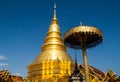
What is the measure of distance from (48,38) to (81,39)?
22.2 m

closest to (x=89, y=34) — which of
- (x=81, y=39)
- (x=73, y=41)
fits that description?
(x=81, y=39)

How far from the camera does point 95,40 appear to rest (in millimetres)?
23234

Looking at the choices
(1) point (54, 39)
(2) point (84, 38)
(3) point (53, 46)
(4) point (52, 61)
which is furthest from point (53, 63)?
(2) point (84, 38)

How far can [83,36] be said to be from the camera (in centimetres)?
2186

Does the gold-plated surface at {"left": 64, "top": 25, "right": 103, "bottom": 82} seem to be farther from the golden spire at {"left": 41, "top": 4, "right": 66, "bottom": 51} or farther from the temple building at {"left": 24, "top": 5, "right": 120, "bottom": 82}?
the golden spire at {"left": 41, "top": 4, "right": 66, "bottom": 51}

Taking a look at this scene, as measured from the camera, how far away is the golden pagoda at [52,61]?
39.2 meters

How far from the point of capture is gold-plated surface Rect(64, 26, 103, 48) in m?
20.6

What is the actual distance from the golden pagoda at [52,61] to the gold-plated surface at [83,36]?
46.9 feet

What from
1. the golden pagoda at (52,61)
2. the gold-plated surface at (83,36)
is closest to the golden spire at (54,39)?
the golden pagoda at (52,61)

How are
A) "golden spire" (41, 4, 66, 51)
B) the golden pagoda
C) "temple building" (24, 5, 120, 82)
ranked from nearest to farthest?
"temple building" (24, 5, 120, 82)
the golden pagoda
"golden spire" (41, 4, 66, 51)

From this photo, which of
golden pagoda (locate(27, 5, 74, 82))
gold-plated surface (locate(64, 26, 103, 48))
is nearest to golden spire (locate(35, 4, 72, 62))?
golden pagoda (locate(27, 5, 74, 82))

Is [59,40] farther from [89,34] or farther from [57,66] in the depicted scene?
[89,34]

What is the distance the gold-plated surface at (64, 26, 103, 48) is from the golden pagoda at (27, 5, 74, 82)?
46.9ft

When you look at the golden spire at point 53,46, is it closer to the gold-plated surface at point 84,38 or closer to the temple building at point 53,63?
the temple building at point 53,63
